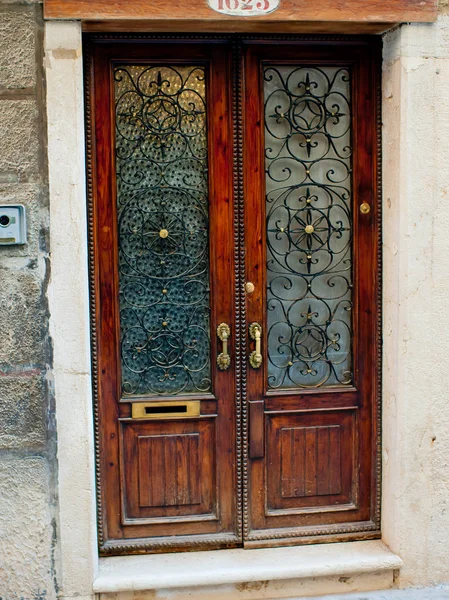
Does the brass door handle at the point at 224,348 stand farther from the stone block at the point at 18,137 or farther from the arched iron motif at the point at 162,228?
the stone block at the point at 18,137

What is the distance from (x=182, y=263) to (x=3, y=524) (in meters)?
1.62

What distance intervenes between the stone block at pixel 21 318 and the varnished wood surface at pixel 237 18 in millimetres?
1277

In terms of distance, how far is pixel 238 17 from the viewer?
12.3 ft

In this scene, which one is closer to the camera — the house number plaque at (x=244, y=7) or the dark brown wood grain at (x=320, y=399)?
the house number plaque at (x=244, y=7)

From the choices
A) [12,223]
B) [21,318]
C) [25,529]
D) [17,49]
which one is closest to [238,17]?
[17,49]

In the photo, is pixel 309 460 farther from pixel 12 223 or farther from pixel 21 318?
pixel 12 223

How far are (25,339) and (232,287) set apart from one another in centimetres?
111

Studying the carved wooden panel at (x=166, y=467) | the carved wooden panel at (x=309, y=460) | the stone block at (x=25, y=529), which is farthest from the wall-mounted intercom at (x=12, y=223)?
the carved wooden panel at (x=309, y=460)

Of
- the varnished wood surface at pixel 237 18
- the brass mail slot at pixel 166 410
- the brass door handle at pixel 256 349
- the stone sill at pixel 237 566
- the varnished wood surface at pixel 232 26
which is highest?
the varnished wood surface at pixel 237 18

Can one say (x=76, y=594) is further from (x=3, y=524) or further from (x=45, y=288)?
(x=45, y=288)

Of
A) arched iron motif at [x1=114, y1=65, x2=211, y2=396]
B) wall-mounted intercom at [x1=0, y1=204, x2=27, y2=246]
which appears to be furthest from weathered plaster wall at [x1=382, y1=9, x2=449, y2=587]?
wall-mounted intercom at [x1=0, y1=204, x2=27, y2=246]

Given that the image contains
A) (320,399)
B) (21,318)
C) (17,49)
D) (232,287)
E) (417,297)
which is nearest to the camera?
(17,49)

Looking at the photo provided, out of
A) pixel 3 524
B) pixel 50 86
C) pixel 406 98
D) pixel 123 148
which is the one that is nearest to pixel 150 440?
pixel 3 524

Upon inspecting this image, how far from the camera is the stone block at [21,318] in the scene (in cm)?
378
